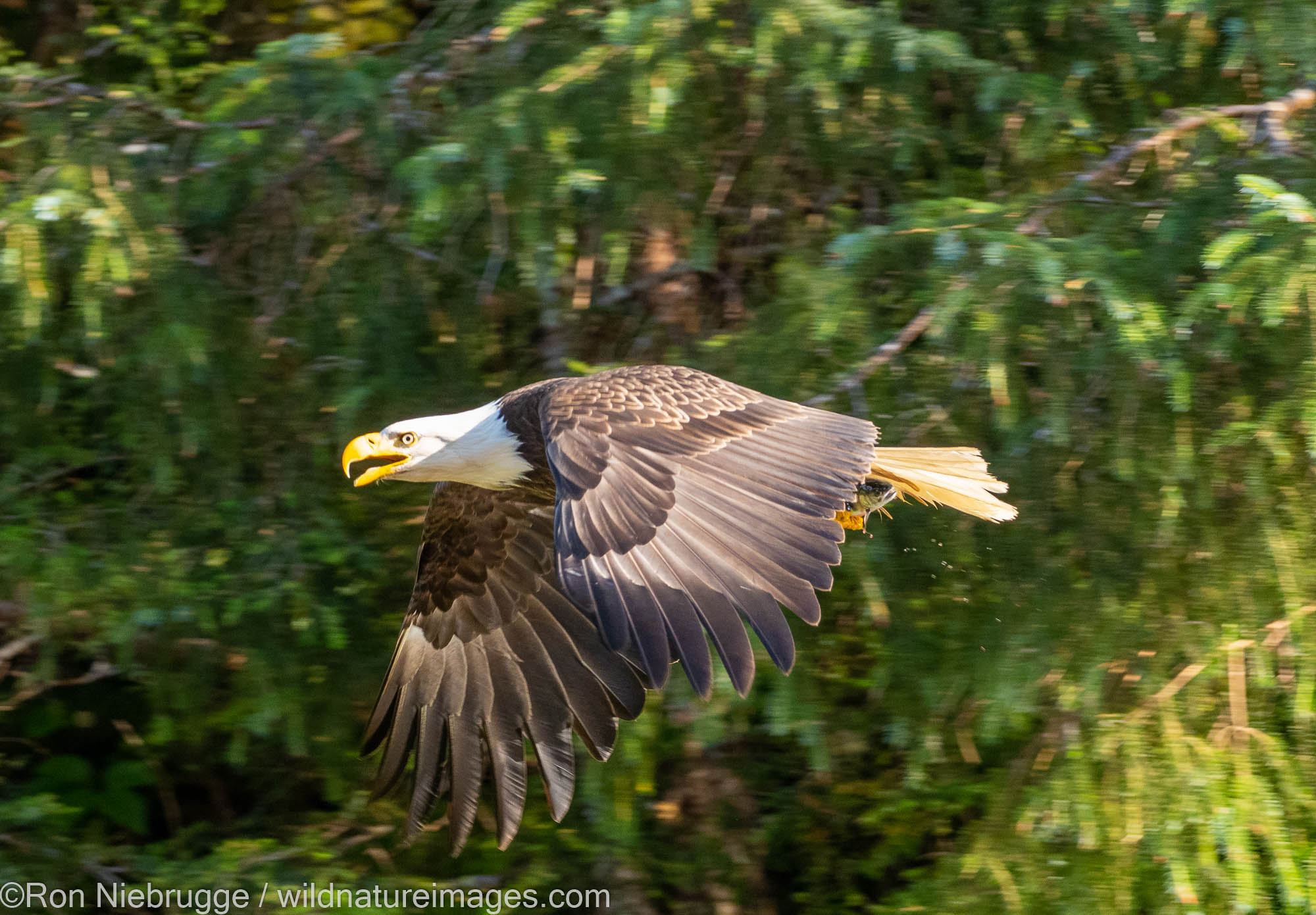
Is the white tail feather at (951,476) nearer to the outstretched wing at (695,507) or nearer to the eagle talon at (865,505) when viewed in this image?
the eagle talon at (865,505)

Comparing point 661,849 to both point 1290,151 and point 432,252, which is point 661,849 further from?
point 1290,151

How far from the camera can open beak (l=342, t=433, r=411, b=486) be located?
3928 millimetres

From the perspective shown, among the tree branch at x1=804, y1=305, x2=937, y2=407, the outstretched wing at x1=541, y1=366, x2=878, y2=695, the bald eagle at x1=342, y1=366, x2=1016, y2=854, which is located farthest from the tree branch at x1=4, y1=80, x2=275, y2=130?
the tree branch at x1=804, y1=305, x2=937, y2=407

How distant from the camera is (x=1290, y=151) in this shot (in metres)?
3.75

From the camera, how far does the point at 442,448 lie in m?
4.02

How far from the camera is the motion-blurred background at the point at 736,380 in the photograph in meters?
3.72

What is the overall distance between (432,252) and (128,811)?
2.43 metres

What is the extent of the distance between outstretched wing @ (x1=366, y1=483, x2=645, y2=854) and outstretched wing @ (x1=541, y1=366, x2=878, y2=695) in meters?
0.98

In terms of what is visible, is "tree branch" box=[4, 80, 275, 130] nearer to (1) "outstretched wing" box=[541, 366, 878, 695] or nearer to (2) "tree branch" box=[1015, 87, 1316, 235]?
(1) "outstretched wing" box=[541, 366, 878, 695]

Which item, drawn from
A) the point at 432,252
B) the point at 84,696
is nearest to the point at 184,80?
the point at 432,252

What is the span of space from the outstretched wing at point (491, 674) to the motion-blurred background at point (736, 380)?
0.23 metres

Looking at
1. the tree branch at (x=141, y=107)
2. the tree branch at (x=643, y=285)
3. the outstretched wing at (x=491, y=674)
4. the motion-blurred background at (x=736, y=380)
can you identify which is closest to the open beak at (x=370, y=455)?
the motion-blurred background at (x=736, y=380)

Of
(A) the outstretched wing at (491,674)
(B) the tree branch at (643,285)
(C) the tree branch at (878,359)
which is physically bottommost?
(A) the outstretched wing at (491,674)

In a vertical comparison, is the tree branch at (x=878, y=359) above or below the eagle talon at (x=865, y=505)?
above
